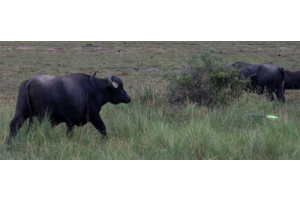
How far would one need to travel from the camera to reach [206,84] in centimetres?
990

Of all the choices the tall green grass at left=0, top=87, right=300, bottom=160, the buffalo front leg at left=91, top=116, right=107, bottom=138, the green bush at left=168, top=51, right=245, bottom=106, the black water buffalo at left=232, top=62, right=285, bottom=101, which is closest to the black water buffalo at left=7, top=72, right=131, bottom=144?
the buffalo front leg at left=91, top=116, right=107, bottom=138

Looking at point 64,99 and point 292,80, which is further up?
point 64,99

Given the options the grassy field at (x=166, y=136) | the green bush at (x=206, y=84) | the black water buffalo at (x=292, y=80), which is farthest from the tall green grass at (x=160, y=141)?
the black water buffalo at (x=292, y=80)

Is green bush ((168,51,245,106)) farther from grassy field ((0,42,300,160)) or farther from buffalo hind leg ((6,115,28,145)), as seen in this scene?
buffalo hind leg ((6,115,28,145))

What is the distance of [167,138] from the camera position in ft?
20.8

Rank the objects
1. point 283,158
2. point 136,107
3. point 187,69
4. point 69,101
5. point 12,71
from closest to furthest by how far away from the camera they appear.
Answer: point 283,158 < point 69,101 < point 136,107 < point 187,69 < point 12,71

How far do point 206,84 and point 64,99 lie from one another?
416cm

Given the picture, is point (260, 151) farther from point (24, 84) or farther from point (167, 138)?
point (24, 84)

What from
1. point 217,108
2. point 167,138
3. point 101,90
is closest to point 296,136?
point 167,138

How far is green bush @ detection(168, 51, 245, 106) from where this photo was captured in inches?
383

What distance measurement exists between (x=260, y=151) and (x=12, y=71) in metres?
15.7

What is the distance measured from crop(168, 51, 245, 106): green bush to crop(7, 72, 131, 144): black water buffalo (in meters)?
2.24

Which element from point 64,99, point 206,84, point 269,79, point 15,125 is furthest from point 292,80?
point 15,125

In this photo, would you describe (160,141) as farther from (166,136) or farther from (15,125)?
(15,125)
